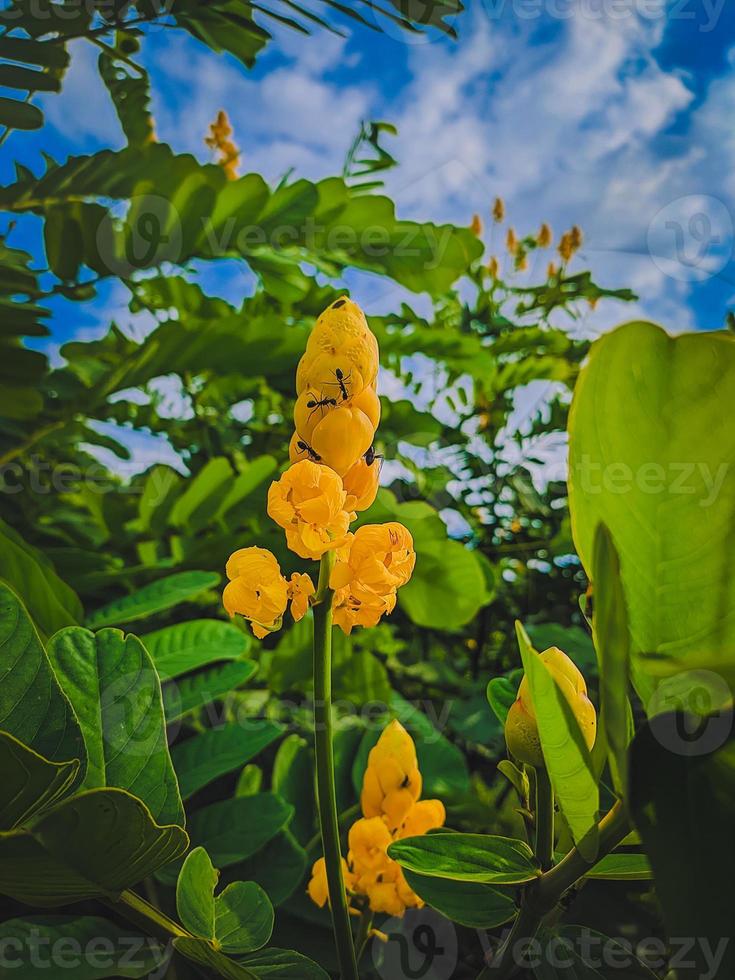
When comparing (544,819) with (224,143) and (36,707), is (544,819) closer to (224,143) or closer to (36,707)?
(36,707)

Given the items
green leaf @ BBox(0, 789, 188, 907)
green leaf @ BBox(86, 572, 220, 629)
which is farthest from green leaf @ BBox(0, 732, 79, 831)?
green leaf @ BBox(86, 572, 220, 629)

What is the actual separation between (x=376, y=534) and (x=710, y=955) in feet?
0.39

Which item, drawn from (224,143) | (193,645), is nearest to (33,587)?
(193,645)

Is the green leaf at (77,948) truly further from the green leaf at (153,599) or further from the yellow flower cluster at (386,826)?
the green leaf at (153,599)

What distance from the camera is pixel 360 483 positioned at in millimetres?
218

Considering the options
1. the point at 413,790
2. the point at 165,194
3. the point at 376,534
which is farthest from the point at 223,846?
the point at 165,194

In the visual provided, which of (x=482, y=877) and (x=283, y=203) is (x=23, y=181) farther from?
(x=482, y=877)

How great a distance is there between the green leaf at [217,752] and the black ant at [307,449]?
0.71 feet

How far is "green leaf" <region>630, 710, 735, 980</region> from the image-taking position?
13 centimetres

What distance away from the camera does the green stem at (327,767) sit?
7.4 inches

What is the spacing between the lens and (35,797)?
0.58 feet

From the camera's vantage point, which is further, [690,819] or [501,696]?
[501,696]

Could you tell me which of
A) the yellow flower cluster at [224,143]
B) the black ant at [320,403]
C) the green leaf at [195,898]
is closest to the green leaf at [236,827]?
the green leaf at [195,898]

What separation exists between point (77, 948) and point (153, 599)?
0.69ft
